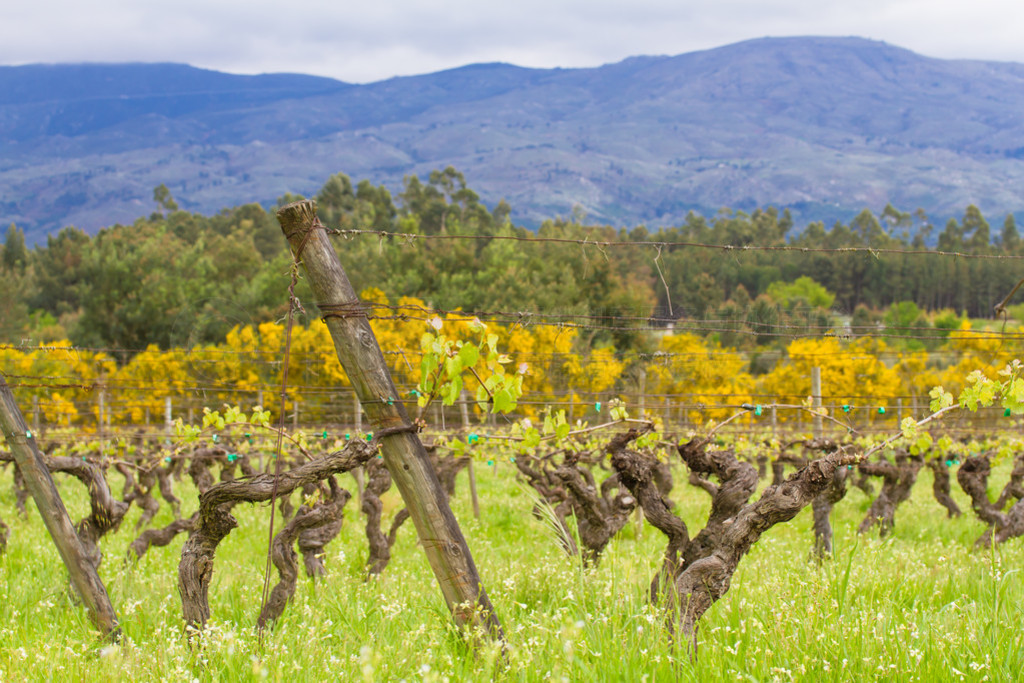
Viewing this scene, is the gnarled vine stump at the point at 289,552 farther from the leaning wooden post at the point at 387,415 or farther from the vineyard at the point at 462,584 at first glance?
the leaning wooden post at the point at 387,415

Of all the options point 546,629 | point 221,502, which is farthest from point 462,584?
point 221,502

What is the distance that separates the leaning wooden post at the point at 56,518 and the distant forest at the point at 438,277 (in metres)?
21.9

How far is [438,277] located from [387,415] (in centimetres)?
5160

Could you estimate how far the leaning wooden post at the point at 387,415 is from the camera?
443cm

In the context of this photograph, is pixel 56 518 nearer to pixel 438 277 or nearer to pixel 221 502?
pixel 221 502

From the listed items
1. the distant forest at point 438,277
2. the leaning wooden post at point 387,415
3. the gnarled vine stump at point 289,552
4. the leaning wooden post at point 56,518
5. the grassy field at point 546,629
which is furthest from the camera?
the distant forest at point 438,277

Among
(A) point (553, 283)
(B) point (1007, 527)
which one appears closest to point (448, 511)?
(B) point (1007, 527)

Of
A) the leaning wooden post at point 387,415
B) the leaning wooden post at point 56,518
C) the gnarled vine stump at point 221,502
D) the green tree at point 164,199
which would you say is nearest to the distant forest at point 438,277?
the leaning wooden post at point 56,518

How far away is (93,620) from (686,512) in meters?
11.3

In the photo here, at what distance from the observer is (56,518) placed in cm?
564

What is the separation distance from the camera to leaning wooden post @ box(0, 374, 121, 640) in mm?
5547

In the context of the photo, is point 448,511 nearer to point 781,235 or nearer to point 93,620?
point 93,620

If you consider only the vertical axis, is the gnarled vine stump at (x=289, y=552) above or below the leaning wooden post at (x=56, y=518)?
below

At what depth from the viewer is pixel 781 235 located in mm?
135750
